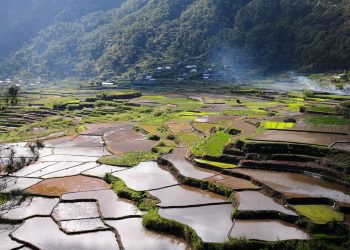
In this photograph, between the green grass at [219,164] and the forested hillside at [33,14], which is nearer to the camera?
the green grass at [219,164]

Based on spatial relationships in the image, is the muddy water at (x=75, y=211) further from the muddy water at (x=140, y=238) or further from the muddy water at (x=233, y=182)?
the muddy water at (x=233, y=182)

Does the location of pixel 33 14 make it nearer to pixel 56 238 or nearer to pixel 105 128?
pixel 105 128

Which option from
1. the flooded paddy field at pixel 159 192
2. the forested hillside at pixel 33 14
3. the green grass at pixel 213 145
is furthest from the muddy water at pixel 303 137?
the forested hillside at pixel 33 14

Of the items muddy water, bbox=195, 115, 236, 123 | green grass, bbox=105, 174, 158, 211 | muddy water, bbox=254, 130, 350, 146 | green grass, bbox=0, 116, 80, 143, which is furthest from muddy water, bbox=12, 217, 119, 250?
muddy water, bbox=195, 115, 236, 123

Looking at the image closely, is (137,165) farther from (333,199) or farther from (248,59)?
(248,59)

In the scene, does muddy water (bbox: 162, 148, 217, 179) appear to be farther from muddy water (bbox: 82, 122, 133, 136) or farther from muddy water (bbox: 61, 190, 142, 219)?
muddy water (bbox: 82, 122, 133, 136)

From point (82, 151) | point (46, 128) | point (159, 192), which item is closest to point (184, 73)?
point (46, 128)

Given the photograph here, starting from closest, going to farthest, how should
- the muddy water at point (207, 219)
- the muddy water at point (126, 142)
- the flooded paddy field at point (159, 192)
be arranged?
1. the muddy water at point (207, 219)
2. the flooded paddy field at point (159, 192)
3. the muddy water at point (126, 142)

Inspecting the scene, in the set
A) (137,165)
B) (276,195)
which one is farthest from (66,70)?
(276,195)
